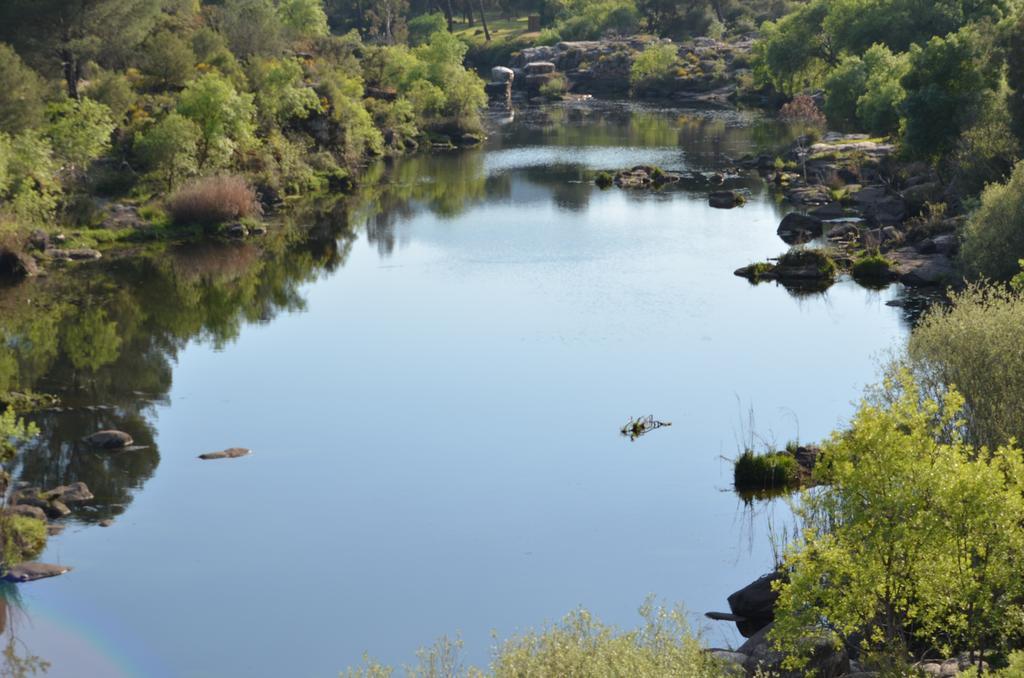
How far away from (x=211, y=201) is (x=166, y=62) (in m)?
18.1

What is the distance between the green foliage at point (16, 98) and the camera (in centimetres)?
6244

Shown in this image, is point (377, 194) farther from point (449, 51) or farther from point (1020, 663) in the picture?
point (1020, 663)

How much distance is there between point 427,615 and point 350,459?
9559mm

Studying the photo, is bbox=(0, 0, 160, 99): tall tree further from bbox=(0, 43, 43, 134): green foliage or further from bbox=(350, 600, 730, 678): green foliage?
bbox=(350, 600, 730, 678): green foliage

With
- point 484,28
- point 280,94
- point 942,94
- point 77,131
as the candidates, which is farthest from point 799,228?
point 484,28

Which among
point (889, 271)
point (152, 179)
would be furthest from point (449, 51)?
point (889, 271)

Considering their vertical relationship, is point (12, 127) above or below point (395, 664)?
above

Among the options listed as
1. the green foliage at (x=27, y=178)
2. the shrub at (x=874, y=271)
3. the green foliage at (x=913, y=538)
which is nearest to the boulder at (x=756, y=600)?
the green foliage at (x=913, y=538)

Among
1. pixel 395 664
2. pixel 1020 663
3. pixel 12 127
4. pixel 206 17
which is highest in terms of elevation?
pixel 206 17

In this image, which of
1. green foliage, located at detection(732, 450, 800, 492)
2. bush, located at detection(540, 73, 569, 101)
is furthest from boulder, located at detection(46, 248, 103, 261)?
bush, located at detection(540, 73, 569, 101)

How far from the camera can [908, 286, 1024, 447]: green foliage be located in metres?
26.6

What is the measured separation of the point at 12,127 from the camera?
6253 cm

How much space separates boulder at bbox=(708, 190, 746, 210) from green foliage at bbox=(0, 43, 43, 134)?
3956 centimetres

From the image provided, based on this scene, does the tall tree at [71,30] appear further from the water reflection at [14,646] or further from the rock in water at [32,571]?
the water reflection at [14,646]
